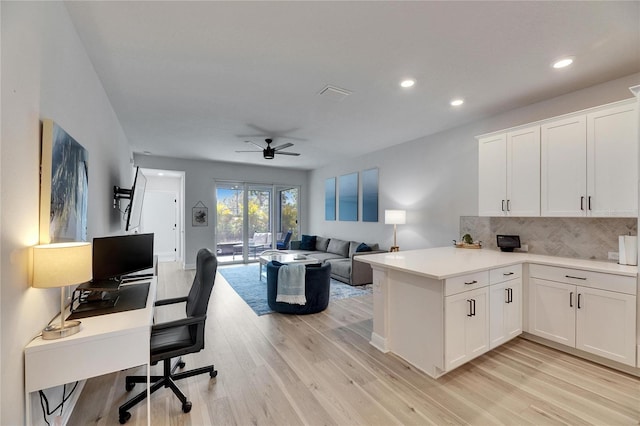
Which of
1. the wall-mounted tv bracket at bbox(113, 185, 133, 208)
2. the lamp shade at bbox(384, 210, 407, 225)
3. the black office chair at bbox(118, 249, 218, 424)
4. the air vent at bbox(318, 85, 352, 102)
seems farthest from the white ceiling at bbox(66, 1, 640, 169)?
the black office chair at bbox(118, 249, 218, 424)

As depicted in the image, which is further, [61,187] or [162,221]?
[162,221]

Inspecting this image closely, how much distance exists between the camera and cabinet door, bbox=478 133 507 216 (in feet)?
11.2

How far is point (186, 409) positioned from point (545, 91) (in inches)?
184

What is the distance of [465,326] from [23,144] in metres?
3.26

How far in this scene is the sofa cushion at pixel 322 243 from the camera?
722 cm

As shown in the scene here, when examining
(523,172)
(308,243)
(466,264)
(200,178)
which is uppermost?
(200,178)

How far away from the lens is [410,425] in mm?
1821

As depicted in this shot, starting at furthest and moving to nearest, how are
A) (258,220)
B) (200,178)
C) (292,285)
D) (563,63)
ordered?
(258,220)
(200,178)
(292,285)
(563,63)

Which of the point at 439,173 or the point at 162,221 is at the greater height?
the point at 439,173

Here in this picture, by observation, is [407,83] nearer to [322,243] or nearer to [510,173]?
[510,173]

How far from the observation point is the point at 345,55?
2.40 metres

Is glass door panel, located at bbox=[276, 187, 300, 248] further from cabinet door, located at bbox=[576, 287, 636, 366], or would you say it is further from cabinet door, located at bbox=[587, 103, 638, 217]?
cabinet door, located at bbox=[587, 103, 638, 217]

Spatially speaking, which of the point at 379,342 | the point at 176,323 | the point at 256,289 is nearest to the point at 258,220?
the point at 256,289

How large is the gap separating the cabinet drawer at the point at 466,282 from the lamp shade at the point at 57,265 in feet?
8.17
